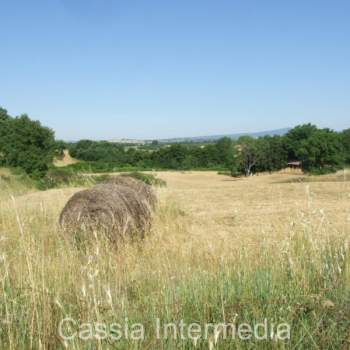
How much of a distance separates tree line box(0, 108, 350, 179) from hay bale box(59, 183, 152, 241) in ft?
112

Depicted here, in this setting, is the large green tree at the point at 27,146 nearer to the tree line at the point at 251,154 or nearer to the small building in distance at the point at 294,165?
the tree line at the point at 251,154

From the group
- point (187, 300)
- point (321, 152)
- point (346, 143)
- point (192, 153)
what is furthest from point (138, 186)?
point (192, 153)

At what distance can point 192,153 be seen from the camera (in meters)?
81.6

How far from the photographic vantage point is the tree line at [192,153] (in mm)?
43812

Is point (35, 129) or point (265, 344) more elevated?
point (35, 129)

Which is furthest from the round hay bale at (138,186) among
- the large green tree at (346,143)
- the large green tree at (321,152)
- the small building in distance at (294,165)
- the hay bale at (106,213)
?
the large green tree at (346,143)

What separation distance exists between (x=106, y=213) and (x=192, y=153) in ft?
247

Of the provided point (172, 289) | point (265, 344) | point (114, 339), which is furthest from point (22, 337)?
point (265, 344)

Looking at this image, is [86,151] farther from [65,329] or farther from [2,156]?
[65,329]

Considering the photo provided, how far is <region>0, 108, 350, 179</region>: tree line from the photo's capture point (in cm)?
4381

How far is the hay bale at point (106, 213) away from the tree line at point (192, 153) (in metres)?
34.1

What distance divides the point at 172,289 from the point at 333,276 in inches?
48.2

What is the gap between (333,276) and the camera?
3129 mm

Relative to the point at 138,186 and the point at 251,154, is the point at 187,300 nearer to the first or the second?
the point at 138,186
